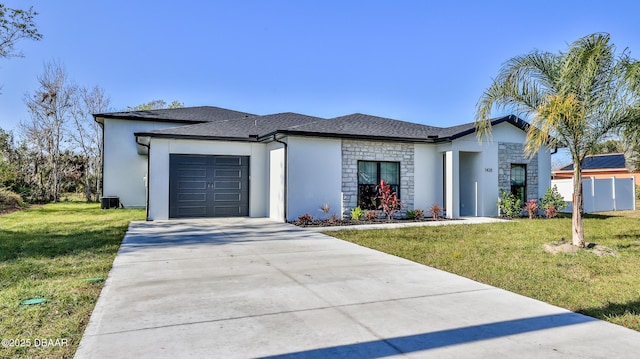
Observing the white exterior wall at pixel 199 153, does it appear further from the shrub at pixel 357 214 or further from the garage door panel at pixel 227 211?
the shrub at pixel 357 214

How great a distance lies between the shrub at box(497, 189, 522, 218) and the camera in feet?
46.3

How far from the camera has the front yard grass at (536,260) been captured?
14.5 feet

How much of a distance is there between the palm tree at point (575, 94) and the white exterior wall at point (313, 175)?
20.0ft

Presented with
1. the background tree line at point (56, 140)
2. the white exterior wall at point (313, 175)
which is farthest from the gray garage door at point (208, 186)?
the background tree line at point (56, 140)

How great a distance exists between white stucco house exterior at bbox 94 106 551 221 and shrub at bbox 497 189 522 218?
280 mm

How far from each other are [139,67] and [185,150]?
11.2 m

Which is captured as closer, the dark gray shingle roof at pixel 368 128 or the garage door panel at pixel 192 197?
the dark gray shingle roof at pixel 368 128

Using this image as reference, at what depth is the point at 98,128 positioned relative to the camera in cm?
2641

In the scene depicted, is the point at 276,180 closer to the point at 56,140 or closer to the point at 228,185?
the point at 228,185

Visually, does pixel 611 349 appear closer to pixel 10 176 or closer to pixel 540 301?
pixel 540 301

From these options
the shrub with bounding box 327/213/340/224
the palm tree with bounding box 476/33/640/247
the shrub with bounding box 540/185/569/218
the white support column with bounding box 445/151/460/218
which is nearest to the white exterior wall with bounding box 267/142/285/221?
the shrub with bounding box 327/213/340/224

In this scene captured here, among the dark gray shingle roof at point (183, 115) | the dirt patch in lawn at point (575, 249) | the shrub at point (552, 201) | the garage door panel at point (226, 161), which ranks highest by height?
the dark gray shingle roof at point (183, 115)

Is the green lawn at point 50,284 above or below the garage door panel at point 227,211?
below

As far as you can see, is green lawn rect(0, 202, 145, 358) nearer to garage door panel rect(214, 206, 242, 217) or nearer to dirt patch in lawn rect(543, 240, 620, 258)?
garage door panel rect(214, 206, 242, 217)
